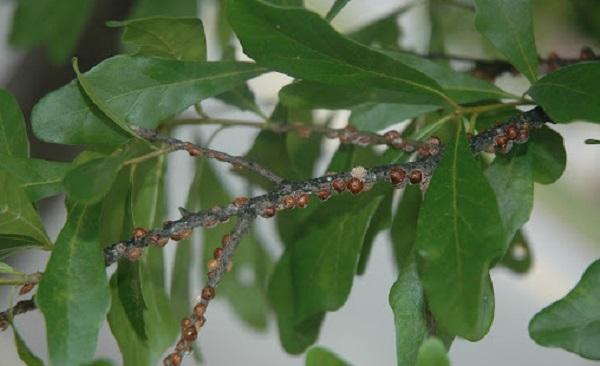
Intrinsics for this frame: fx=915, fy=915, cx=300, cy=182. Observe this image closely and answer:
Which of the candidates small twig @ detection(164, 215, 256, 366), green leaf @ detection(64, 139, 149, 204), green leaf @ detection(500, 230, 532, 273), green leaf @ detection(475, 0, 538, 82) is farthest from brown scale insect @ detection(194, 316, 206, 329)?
green leaf @ detection(500, 230, 532, 273)

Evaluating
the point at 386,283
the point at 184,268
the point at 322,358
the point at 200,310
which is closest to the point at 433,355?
the point at 322,358

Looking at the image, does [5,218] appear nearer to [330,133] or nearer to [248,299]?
[330,133]

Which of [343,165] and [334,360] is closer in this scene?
[334,360]

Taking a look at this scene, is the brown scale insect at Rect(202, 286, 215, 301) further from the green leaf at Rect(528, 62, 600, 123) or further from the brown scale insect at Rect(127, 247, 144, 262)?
the green leaf at Rect(528, 62, 600, 123)

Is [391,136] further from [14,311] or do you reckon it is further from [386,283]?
A: [386,283]

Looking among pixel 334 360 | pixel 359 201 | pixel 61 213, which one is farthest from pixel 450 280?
pixel 61 213

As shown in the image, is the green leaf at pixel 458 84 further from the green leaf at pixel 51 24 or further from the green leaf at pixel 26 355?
the green leaf at pixel 51 24
